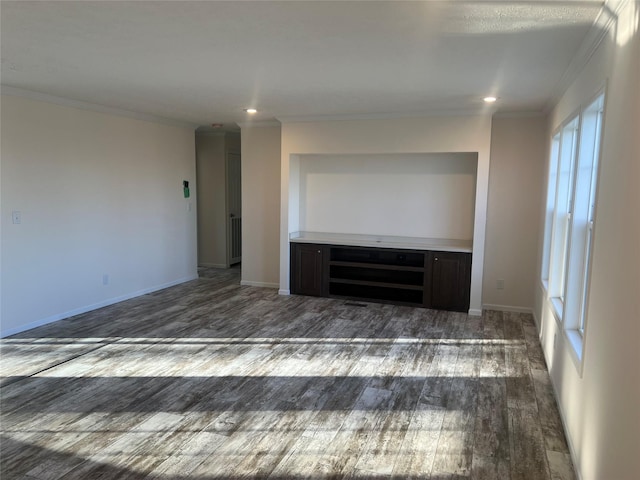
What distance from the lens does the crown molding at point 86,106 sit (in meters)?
4.47

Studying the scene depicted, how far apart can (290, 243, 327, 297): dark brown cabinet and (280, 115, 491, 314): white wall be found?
12 cm

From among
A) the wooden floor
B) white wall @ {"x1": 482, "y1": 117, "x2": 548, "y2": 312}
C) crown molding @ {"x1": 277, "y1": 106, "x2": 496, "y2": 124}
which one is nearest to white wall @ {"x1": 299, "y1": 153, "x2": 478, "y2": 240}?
white wall @ {"x1": 482, "y1": 117, "x2": 548, "y2": 312}

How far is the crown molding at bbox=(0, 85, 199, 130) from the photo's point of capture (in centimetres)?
447

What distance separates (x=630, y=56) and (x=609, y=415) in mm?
1470

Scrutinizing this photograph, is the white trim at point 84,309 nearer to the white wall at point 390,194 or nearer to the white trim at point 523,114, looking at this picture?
the white wall at point 390,194

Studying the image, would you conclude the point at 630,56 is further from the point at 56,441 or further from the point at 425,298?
the point at 425,298

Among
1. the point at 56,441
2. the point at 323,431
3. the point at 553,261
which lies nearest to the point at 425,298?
the point at 553,261

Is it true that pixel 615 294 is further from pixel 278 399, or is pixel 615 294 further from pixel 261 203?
pixel 261 203

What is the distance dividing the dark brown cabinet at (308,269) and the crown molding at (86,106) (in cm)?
239

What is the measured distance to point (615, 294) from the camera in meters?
1.98

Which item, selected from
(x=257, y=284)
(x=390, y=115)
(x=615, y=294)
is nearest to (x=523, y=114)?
(x=390, y=115)

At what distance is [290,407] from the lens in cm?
321

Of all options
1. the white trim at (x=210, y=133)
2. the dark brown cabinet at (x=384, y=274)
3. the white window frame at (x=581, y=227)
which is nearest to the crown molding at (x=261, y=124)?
the white trim at (x=210, y=133)

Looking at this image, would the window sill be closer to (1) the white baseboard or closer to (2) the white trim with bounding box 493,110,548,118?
(2) the white trim with bounding box 493,110,548,118
